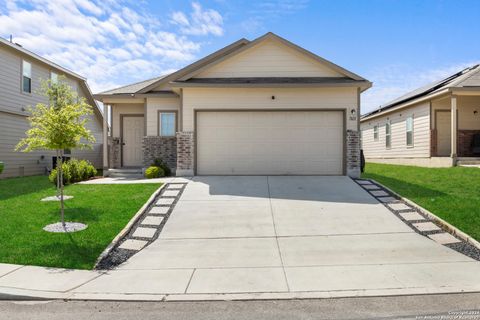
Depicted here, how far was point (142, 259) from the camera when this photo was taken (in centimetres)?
638

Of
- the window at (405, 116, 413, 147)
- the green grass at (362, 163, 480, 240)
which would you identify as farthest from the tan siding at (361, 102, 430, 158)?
the green grass at (362, 163, 480, 240)

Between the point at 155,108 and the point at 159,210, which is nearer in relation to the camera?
the point at 159,210

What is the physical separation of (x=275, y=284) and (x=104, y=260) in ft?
10.0

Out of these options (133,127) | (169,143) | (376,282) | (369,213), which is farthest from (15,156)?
(376,282)

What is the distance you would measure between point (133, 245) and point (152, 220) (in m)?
1.47

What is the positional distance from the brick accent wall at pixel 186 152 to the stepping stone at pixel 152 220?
485 centimetres

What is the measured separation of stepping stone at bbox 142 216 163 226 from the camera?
8320 millimetres

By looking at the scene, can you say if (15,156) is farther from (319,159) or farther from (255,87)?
(319,159)

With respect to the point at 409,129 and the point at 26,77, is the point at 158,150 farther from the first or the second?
the point at 409,129

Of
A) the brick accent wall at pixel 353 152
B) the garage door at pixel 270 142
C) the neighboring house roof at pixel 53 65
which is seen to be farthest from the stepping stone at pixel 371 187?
the neighboring house roof at pixel 53 65

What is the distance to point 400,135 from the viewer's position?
21.3 meters

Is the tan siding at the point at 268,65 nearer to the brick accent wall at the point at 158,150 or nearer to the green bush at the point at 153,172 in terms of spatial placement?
the brick accent wall at the point at 158,150

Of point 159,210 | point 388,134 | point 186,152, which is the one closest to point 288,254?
point 159,210

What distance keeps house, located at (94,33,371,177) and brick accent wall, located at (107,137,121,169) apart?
14.5 ft
